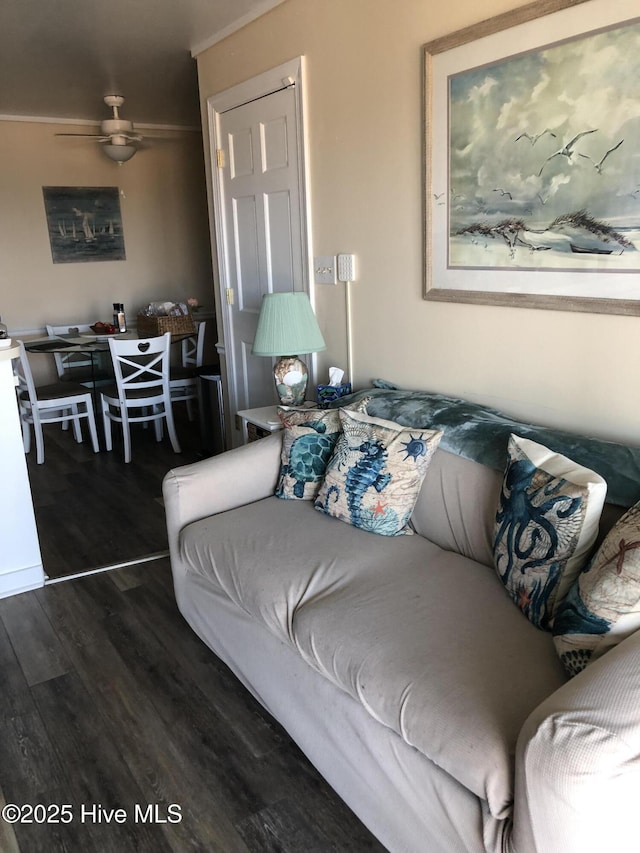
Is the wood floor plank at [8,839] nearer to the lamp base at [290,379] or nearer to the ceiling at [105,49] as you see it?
the lamp base at [290,379]

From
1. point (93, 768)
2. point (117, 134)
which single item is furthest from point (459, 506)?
point (117, 134)

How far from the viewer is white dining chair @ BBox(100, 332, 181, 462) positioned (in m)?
4.41

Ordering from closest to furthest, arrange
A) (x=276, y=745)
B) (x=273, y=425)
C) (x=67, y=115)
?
(x=276, y=745)
(x=273, y=425)
(x=67, y=115)

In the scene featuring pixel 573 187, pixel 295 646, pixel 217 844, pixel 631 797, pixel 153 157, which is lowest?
pixel 217 844

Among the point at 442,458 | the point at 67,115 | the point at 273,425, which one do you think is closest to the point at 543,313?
the point at 442,458

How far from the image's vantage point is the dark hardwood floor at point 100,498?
3.19 meters

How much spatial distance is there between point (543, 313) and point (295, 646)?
51.1 inches

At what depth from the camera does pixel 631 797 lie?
1.05 meters

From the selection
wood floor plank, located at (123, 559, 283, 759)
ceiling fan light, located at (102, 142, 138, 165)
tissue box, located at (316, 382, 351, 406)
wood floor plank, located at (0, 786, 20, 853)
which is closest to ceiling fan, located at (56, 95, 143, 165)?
ceiling fan light, located at (102, 142, 138, 165)

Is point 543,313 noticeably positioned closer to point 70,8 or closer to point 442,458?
point 442,458

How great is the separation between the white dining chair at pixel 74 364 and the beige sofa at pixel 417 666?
3164 mm

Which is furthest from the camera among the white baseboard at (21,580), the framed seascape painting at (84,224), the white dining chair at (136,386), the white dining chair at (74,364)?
the framed seascape painting at (84,224)

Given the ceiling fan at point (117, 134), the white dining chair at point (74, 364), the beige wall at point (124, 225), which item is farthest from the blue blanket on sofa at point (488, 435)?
the beige wall at point (124, 225)

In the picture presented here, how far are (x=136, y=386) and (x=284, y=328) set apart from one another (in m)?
2.02
